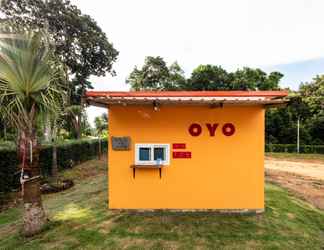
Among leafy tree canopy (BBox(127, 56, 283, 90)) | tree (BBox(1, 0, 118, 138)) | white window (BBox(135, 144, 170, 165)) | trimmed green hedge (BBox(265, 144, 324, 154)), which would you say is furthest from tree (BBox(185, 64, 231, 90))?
white window (BBox(135, 144, 170, 165))

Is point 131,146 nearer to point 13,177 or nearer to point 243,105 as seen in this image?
point 243,105

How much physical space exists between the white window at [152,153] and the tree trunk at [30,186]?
7.37ft

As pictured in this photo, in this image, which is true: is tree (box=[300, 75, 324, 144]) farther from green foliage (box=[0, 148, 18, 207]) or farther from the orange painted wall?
green foliage (box=[0, 148, 18, 207])

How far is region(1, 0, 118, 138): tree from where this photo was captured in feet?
55.0

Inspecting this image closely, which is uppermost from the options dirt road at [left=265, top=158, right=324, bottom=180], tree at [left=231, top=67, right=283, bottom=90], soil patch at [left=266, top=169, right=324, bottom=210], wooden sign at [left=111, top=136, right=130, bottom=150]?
tree at [left=231, top=67, right=283, bottom=90]

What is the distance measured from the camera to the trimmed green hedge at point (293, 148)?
2250cm

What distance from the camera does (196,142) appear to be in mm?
5324

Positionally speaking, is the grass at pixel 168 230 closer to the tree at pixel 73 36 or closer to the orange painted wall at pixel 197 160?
the orange painted wall at pixel 197 160

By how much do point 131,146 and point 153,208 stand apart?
1696 millimetres

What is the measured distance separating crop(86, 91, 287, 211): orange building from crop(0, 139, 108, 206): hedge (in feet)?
9.92

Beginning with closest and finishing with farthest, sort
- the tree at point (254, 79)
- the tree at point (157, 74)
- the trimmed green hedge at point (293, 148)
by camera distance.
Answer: the trimmed green hedge at point (293, 148) < the tree at point (254, 79) < the tree at point (157, 74)

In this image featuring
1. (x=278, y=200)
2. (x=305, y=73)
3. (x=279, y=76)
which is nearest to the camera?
(x=278, y=200)

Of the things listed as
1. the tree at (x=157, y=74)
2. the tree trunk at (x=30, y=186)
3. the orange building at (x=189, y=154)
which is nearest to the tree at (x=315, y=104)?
the tree at (x=157, y=74)

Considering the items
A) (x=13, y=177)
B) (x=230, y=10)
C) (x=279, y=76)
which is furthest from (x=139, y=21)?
(x=279, y=76)
